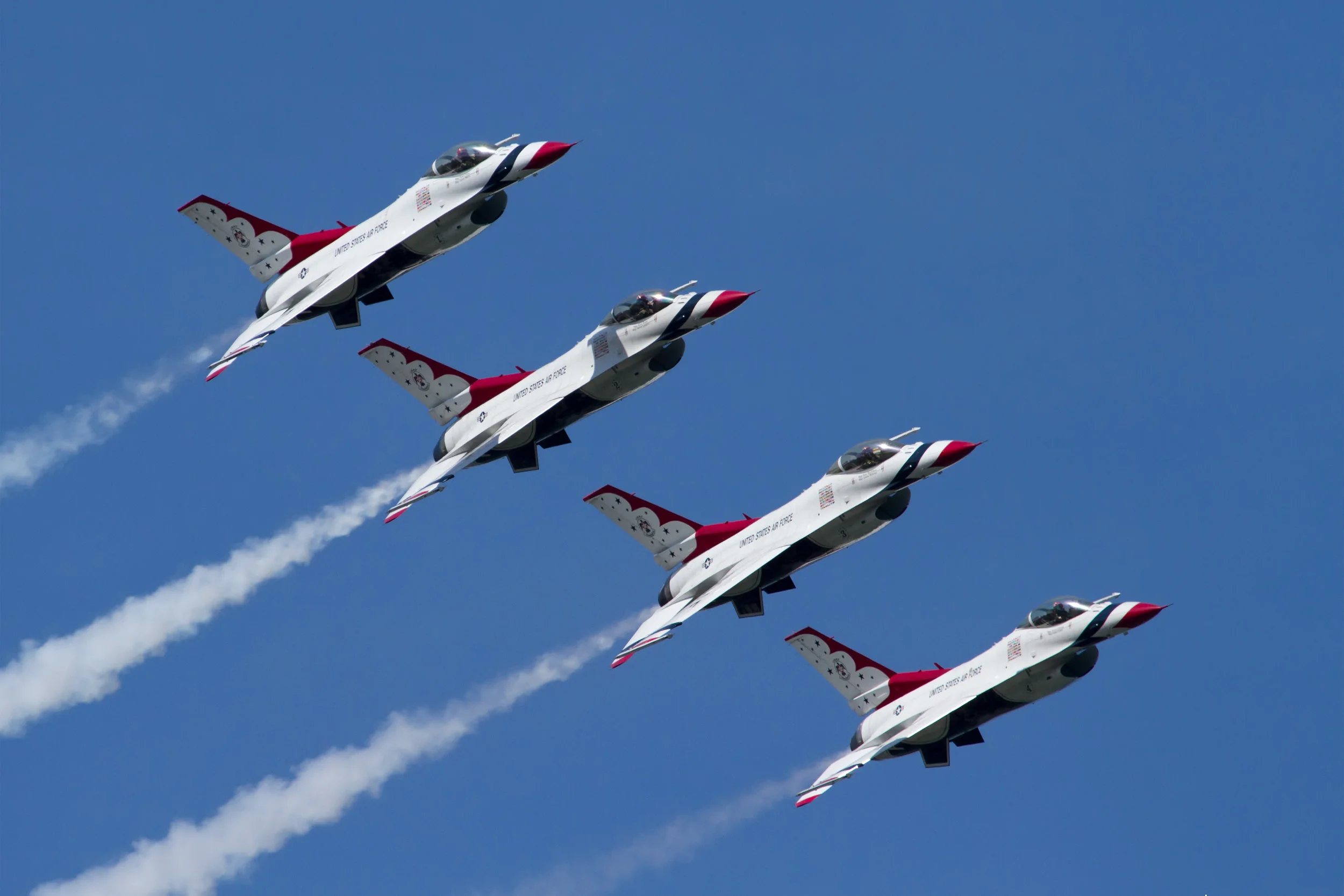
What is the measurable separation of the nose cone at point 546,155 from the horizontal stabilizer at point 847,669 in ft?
55.7

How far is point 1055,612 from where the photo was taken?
75.1m

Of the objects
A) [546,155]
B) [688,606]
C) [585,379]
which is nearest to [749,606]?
[688,606]

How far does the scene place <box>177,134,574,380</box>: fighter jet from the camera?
7631 cm

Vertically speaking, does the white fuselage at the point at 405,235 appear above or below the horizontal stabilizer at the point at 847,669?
above

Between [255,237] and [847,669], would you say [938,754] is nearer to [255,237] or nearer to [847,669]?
[847,669]

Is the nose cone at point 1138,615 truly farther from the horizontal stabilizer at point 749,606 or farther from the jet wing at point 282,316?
the jet wing at point 282,316

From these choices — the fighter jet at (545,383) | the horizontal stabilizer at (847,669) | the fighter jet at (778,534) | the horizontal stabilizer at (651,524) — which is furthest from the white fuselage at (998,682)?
the fighter jet at (545,383)

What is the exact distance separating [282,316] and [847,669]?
2060cm

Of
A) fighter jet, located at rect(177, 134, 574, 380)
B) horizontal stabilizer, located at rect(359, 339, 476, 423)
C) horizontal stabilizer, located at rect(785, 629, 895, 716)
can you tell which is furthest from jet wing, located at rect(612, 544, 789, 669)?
fighter jet, located at rect(177, 134, 574, 380)

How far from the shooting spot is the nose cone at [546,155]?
76.1 meters

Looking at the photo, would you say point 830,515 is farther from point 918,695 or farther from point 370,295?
point 370,295

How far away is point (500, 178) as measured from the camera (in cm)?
7619

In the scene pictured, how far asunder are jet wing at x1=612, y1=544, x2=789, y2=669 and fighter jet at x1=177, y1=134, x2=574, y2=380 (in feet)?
42.0

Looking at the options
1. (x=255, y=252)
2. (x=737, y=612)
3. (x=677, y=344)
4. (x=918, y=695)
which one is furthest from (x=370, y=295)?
(x=918, y=695)
